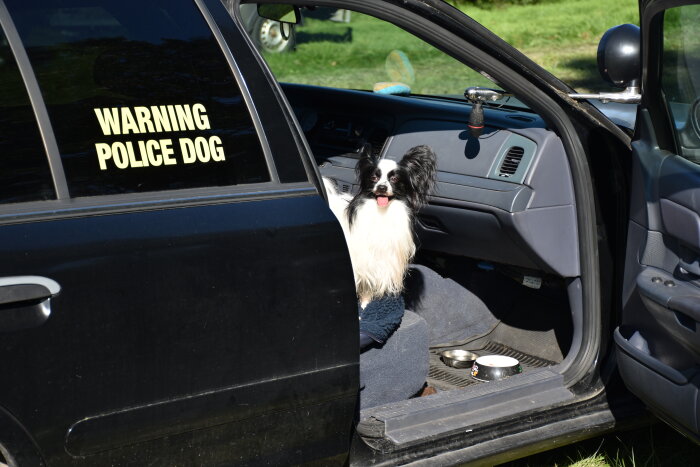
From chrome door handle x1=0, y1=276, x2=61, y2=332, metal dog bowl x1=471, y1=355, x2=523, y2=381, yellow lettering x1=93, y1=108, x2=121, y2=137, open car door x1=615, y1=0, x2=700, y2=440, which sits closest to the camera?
chrome door handle x1=0, y1=276, x2=61, y2=332

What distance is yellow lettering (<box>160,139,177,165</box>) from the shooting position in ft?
7.52

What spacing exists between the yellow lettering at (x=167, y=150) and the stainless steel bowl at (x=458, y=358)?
223cm

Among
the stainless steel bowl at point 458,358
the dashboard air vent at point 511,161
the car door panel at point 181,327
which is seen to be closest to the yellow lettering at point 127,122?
the car door panel at point 181,327

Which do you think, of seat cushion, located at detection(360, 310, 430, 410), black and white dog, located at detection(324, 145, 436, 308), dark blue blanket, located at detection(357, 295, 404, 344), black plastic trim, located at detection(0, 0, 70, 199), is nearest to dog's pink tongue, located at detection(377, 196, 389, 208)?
black and white dog, located at detection(324, 145, 436, 308)

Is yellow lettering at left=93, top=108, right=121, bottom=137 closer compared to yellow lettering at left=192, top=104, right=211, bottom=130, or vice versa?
yellow lettering at left=93, top=108, right=121, bottom=137

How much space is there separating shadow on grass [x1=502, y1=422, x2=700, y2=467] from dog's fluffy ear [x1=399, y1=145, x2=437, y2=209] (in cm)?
116

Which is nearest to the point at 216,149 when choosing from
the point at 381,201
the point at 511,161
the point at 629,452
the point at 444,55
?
the point at 381,201

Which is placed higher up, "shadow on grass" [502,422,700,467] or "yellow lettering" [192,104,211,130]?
"yellow lettering" [192,104,211,130]

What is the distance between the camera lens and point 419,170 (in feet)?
11.9

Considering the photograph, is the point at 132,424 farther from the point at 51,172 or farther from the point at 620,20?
the point at 620,20

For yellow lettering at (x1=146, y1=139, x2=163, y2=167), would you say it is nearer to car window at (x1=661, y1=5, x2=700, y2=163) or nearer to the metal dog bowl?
car window at (x1=661, y1=5, x2=700, y2=163)

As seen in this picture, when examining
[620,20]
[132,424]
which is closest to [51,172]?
[132,424]

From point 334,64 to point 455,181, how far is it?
12.6 metres

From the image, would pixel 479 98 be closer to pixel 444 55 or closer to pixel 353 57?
pixel 444 55
